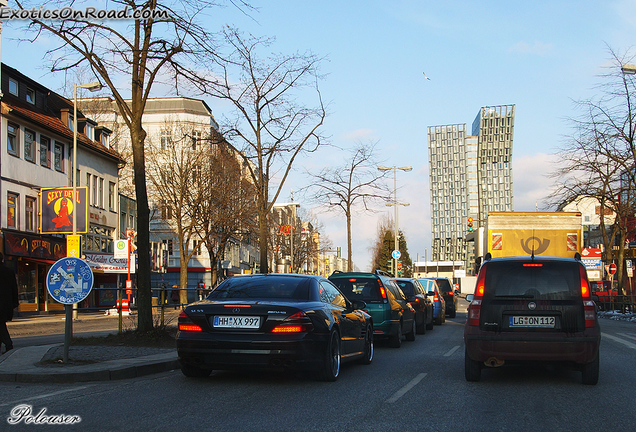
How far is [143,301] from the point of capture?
1374cm

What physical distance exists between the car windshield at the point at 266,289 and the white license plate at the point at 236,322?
24.4 inches

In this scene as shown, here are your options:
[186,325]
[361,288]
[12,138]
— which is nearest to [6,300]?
[186,325]

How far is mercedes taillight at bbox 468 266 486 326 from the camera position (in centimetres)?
905

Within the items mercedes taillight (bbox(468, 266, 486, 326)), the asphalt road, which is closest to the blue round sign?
the asphalt road

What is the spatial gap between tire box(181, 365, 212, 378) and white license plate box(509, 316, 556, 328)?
411 cm

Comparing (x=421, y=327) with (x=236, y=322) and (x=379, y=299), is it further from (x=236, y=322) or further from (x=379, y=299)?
(x=236, y=322)

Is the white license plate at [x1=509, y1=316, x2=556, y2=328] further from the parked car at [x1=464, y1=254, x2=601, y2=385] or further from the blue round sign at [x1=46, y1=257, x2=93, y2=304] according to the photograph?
the blue round sign at [x1=46, y1=257, x2=93, y2=304]

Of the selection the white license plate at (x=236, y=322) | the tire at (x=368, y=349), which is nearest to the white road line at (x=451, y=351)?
the tire at (x=368, y=349)

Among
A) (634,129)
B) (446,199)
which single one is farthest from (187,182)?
(446,199)

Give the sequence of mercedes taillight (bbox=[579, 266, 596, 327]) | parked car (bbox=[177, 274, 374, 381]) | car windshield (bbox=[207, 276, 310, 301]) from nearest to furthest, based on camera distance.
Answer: parked car (bbox=[177, 274, 374, 381]), mercedes taillight (bbox=[579, 266, 596, 327]), car windshield (bbox=[207, 276, 310, 301])

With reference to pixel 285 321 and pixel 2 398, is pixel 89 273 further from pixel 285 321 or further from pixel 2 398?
pixel 285 321

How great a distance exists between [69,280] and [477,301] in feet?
19.6

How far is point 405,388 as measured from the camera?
8688mm

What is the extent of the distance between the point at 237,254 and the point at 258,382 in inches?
2908
